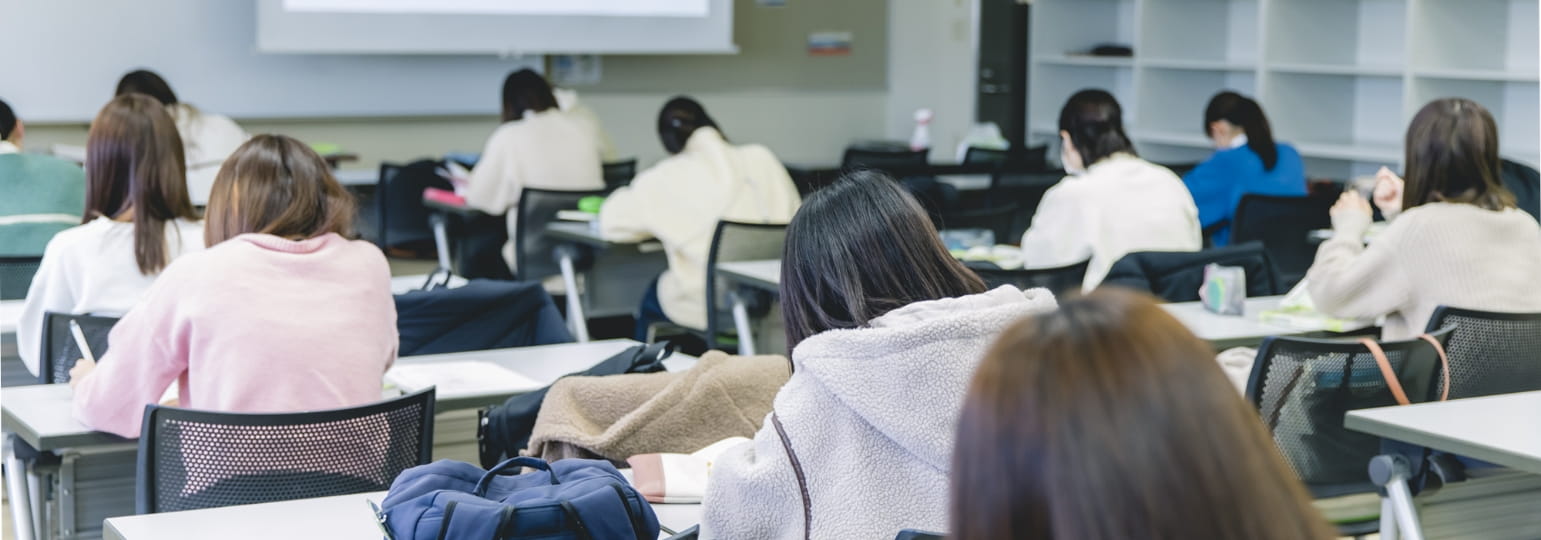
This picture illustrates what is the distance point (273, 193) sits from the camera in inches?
107

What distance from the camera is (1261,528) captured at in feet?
2.61

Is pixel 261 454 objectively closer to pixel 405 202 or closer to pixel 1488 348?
pixel 1488 348

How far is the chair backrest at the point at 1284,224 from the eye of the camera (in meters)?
5.38

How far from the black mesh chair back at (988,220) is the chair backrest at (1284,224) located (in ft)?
2.36

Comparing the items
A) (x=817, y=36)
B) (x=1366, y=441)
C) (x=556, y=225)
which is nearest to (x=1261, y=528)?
(x=1366, y=441)

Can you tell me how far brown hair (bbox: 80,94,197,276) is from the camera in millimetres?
3262

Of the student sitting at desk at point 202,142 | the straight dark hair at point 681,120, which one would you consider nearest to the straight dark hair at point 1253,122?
the straight dark hair at point 681,120

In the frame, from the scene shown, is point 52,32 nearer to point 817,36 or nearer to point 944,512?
point 817,36

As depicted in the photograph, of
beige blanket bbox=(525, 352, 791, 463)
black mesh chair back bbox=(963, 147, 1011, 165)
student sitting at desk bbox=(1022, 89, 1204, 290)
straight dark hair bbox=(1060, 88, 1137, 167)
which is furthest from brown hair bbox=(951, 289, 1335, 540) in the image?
black mesh chair back bbox=(963, 147, 1011, 165)

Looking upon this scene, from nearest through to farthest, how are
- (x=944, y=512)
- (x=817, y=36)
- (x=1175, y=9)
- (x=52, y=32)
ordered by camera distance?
(x=944, y=512), (x=52, y=32), (x=1175, y=9), (x=817, y=36)

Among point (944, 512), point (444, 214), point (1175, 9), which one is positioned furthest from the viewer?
point (1175, 9)

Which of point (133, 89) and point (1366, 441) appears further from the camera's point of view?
point (133, 89)

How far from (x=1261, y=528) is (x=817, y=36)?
28.5 ft

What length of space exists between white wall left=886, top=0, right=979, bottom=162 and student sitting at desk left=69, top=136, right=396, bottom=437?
688 cm
